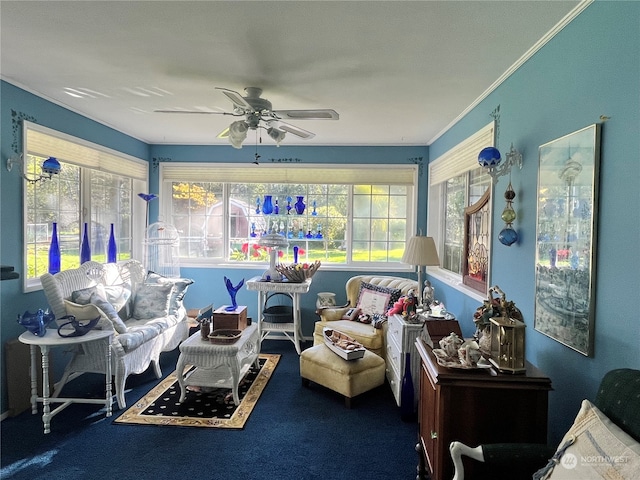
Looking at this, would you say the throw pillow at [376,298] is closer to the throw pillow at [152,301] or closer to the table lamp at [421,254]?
the table lamp at [421,254]

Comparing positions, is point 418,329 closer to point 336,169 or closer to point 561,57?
point 561,57

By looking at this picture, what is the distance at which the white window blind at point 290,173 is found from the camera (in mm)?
4832

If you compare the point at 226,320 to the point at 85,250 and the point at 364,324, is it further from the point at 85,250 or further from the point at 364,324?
the point at 85,250

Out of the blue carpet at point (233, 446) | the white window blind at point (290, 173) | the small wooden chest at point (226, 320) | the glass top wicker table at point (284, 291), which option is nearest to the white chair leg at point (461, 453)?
the blue carpet at point (233, 446)

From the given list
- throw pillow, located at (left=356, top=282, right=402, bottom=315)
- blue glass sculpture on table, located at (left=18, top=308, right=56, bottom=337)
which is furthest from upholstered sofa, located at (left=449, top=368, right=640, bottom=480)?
blue glass sculpture on table, located at (left=18, top=308, right=56, bottom=337)

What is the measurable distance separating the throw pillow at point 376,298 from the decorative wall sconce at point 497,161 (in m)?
1.74

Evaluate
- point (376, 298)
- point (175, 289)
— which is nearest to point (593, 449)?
point (376, 298)

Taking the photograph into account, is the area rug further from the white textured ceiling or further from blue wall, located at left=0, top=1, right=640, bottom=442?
the white textured ceiling

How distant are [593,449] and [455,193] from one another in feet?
10.4

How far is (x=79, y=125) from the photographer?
3.64 meters

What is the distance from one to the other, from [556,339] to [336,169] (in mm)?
3427

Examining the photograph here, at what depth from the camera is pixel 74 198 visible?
379cm

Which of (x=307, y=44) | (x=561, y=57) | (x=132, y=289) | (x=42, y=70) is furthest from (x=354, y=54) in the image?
(x=132, y=289)

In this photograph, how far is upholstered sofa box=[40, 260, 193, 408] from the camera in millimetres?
2959
